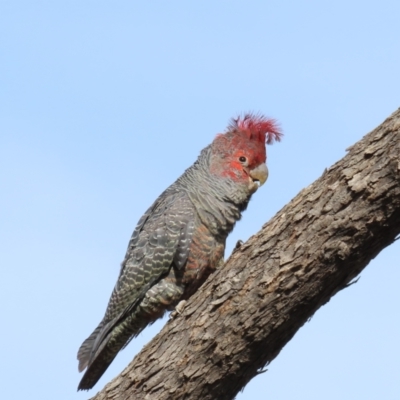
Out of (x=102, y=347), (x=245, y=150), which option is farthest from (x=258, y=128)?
(x=102, y=347)

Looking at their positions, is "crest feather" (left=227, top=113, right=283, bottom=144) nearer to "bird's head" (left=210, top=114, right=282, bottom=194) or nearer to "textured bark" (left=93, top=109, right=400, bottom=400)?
"bird's head" (left=210, top=114, right=282, bottom=194)

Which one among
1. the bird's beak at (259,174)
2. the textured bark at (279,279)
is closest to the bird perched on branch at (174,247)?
the bird's beak at (259,174)

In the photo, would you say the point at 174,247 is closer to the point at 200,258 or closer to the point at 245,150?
the point at 200,258

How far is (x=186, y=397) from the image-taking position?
17.9 feet

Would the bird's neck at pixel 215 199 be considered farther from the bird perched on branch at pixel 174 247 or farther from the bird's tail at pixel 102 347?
the bird's tail at pixel 102 347

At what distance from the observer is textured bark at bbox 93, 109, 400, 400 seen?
478cm

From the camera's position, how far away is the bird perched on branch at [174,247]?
7.58 meters

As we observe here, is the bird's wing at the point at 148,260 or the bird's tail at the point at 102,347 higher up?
the bird's wing at the point at 148,260

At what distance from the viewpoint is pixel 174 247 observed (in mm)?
7586

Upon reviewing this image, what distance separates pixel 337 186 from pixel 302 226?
0.41m

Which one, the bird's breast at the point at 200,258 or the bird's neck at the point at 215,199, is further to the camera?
the bird's neck at the point at 215,199

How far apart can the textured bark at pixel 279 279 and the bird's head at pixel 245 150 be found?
8.87 feet

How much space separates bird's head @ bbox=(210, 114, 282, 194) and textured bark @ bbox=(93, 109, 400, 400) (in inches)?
106

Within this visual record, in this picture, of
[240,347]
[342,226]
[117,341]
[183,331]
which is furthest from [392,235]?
[117,341]
